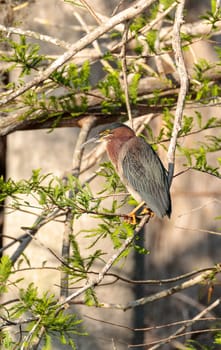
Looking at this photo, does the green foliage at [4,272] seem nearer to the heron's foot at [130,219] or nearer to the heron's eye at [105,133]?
the heron's foot at [130,219]

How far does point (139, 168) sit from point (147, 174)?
66 mm

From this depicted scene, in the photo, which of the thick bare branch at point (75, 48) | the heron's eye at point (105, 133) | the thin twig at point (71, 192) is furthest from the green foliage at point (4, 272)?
the heron's eye at point (105, 133)

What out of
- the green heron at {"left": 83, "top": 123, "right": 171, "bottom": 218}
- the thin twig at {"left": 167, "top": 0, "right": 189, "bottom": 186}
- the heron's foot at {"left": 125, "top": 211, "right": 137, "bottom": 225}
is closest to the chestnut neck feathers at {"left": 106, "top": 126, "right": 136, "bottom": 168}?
the green heron at {"left": 83, "top": 123, "right": 171, "bottom": 218}

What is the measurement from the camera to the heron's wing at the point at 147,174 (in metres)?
2.39

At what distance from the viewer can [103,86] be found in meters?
2.91

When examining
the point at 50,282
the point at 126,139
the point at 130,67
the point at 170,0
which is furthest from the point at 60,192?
the point at 50,282

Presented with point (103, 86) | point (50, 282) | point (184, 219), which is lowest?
point (50, 282)

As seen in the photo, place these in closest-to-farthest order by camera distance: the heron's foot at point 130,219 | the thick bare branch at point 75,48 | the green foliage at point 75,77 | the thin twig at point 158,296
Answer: the thick bare branch at point 75,48
the heron's foot at point 130,219
the thin twig at point 158,296
the green foliage at point 75,77

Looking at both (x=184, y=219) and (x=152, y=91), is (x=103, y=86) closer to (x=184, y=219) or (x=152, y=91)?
(x=152, y=91)

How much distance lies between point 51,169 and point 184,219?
0.54 m

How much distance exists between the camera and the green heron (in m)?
2.39

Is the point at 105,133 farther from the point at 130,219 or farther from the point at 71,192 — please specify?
the point at 130,219

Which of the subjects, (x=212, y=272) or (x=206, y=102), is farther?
(x=206, y=102)

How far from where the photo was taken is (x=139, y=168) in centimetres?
258
